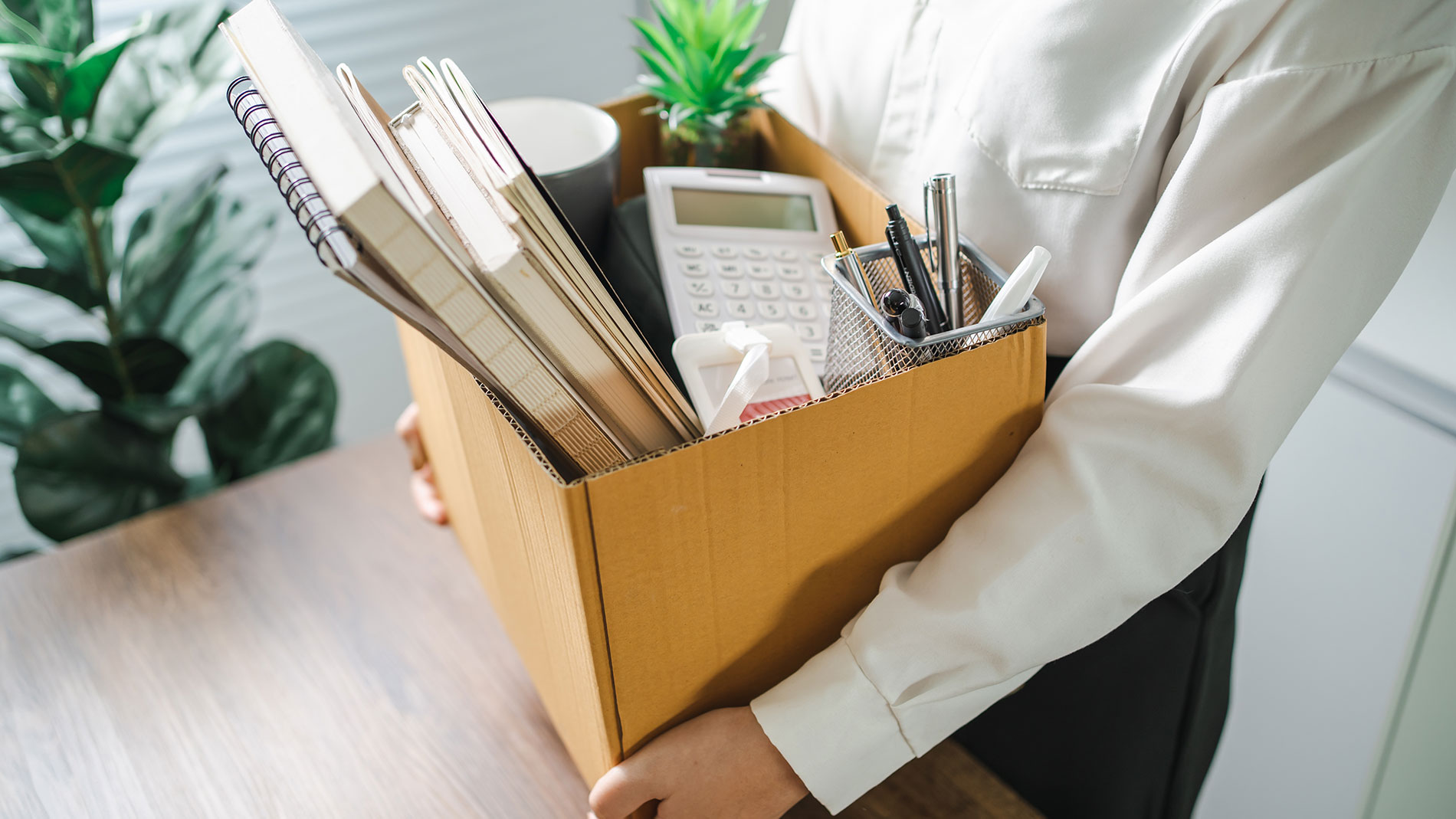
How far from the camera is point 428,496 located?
0.83m

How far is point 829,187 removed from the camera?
0.73 metres

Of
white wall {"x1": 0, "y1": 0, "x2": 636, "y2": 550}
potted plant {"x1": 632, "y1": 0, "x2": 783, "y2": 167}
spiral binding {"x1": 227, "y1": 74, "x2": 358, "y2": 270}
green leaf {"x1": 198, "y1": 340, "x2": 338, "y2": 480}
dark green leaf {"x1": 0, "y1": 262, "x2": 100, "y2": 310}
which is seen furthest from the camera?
white wall {"x1": 0, "y1": 0, "x2": 636, "y2": 550}

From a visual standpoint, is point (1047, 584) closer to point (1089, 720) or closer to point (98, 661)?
point (1089, 720)

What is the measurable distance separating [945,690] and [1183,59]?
1.27 feet

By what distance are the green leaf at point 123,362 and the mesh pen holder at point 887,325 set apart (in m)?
0.84

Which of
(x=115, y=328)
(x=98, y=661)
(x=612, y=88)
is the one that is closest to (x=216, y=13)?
(x=115, y=328)

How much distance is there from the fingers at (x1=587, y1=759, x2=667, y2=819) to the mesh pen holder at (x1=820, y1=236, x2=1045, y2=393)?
0.25 m

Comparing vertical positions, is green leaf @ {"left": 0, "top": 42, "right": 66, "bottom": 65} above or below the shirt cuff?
above

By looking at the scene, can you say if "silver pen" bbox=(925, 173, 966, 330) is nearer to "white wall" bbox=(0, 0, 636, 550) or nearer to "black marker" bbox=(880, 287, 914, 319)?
"black marker" bbox=(880, 287, 914, 319)

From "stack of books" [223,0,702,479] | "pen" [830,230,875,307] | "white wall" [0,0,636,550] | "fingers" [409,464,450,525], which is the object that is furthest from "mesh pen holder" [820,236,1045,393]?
"white wall" [0,0,636,550]

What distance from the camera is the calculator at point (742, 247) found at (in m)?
0.65

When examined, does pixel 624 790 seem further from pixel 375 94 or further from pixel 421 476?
pixel 375 94

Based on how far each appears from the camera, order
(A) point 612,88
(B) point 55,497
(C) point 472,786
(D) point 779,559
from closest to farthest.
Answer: (D) point 779,559 < (C) point 472,786 < (B) point 55,497 < (A) point 612,88

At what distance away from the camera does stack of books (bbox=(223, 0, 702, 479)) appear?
14.5 inches
